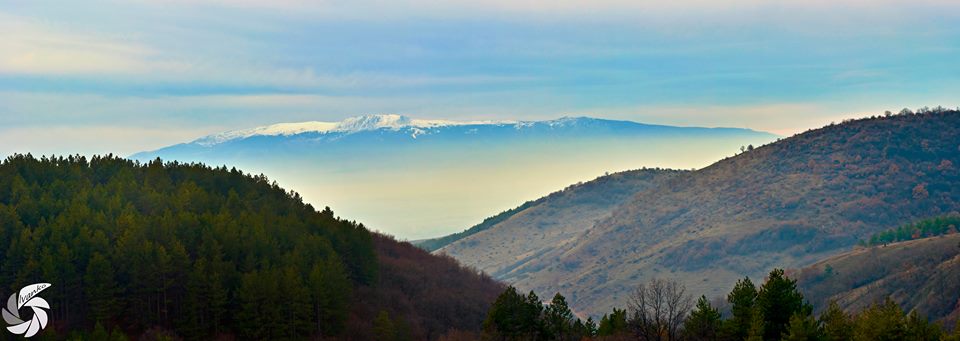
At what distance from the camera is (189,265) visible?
412 feet

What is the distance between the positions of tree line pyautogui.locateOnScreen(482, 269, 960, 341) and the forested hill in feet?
65.2

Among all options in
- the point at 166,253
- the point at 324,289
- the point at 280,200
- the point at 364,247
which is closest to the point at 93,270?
the point at 166,253

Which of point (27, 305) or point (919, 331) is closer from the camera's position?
point (919, 331)

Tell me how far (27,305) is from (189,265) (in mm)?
18721

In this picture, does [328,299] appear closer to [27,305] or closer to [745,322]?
[27,305]

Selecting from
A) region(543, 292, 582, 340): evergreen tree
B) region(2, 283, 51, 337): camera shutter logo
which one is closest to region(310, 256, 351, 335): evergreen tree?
region(543, 292, 582, 340): evergreen tree

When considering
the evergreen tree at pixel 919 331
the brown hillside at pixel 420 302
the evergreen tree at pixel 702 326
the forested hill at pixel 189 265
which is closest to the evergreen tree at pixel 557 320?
the evergreen tree at pixel 702 326

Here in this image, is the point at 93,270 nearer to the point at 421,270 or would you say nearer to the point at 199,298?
the point at 199,298

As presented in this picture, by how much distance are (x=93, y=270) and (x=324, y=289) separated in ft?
86.2

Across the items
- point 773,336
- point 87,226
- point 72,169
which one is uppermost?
point 72,169

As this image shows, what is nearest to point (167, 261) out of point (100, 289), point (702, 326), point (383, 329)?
point (100, 289)

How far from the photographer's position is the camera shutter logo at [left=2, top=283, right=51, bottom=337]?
10325 centimetres

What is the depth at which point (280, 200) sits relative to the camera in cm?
18912

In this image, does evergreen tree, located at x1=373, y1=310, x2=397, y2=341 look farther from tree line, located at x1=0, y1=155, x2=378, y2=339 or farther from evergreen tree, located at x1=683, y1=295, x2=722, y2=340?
evergreen tree, located at x1=683, y1=295, x2=722, y2=340
